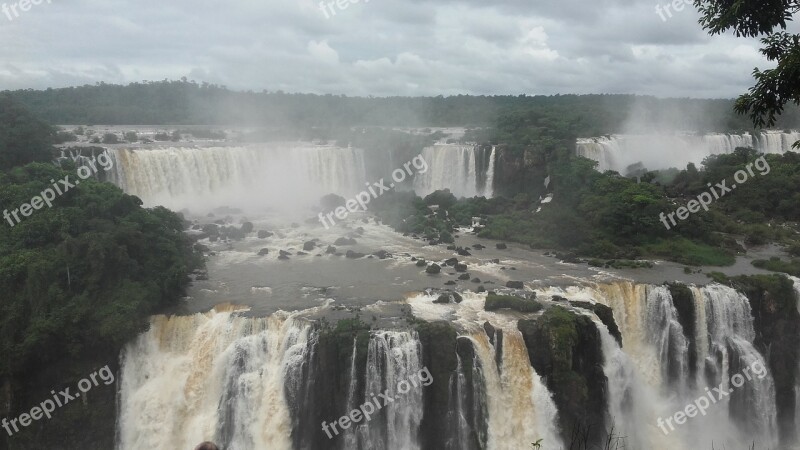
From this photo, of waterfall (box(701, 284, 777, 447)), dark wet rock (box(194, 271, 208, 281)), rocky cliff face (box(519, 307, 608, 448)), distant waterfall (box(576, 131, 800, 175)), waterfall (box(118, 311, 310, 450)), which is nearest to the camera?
waterfall (box(118, 311, 310, 450))

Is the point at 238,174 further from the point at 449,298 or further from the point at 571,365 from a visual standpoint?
the point at 571,365

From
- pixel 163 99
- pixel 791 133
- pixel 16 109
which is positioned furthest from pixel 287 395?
pixel 163 99

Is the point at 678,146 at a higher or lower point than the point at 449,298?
higher

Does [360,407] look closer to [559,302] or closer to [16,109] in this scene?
[559,302]

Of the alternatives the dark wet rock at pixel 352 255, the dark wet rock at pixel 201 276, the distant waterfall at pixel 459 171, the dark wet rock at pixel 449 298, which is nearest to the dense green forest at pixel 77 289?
the dark wet rock at pixel 201 276

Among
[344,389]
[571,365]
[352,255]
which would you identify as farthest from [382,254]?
[571,365]

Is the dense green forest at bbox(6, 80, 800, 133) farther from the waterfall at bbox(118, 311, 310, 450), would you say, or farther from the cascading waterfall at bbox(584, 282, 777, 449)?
the waterfall at bbox(118, 311, 310, 450)

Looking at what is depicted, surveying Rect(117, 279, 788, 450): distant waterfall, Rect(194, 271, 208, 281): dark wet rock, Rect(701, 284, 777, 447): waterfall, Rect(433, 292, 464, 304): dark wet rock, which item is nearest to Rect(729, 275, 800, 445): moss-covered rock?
Rect(701, 284, 777, 447): waterfall
